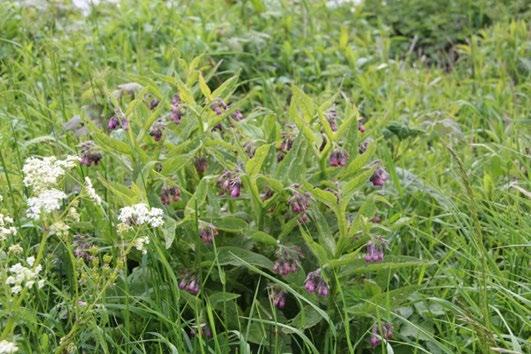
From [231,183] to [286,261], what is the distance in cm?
24

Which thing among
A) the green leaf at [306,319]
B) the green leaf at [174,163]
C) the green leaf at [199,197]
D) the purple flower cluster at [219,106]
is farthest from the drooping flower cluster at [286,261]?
the purple flower cluster at [219,106]

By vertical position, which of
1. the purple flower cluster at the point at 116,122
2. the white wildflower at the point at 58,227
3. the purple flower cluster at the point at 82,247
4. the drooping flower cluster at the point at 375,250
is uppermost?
the white wildflower at the point at 58,227

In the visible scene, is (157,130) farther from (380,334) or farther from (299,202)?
(380,334)

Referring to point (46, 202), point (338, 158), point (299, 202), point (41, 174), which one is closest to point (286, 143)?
point (338, 158)

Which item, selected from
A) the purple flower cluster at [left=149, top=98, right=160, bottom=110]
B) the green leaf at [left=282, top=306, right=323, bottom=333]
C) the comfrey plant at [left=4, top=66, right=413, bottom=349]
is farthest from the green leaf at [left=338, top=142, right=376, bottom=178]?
the purple flower cluster at [left=149, top=98, right=160, bottom=110]

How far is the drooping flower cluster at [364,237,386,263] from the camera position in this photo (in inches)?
82.6

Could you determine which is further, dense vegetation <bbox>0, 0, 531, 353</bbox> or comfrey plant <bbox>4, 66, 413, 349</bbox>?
comfrey plant <bbox>4, 66, 413, 349</bbox>

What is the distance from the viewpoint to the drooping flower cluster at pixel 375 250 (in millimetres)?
2098

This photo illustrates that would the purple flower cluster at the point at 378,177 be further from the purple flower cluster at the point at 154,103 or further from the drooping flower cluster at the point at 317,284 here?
the purple flower cluster at the point at 154,103

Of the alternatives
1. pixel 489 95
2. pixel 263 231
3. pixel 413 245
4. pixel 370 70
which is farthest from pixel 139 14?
pixel 263 231

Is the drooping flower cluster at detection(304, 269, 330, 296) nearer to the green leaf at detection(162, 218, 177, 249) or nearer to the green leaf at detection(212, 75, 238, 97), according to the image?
the green leaf at detection(162, 218, 177, 249)

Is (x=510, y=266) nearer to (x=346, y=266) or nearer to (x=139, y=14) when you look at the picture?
(x=346, y=266)

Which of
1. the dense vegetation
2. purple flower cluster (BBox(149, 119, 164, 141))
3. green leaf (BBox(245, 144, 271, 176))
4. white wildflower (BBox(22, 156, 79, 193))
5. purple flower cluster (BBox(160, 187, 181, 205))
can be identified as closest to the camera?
white wildflower (BBox(22, 156, 79, 193))

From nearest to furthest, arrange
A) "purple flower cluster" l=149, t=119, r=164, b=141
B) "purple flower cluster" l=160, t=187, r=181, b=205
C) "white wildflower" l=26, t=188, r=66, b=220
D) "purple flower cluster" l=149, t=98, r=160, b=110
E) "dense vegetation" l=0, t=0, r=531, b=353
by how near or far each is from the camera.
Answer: "white wildflower" l=26, t=188, r=66, b=220 → "dense vegetation" l=0, t=0, r=531, b=353 → "purple flower cluster" l=160, t=187, r=181, b=205 → "purple flower cluster" l=149, t=119, r=164, b=141 → "purple flower cluster" l=149, t=98, r=160, b=110
